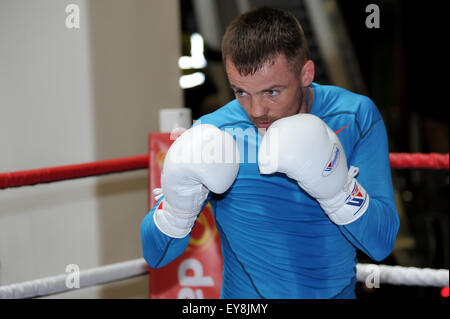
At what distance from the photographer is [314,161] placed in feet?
2.38

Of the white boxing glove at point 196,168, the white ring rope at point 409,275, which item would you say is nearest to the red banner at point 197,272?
the white ring rope at point 409,275

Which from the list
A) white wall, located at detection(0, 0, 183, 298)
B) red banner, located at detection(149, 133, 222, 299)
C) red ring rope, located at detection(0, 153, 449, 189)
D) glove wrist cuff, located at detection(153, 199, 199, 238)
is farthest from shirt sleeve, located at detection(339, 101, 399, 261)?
white wall, located at detection(0, 0, 183, 298)

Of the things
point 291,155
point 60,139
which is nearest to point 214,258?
point 60,139

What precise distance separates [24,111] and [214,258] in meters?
0.78

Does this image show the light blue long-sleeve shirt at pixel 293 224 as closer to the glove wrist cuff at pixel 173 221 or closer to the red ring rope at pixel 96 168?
the glove wrist cuff at pixel 173 221

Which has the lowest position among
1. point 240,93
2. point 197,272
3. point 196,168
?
point 197,272

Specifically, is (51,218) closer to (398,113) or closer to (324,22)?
(324,22)

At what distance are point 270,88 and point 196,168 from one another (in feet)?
0.58


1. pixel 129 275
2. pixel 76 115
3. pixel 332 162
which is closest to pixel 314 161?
pixel 332 162

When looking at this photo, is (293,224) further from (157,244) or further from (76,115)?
(76,115)

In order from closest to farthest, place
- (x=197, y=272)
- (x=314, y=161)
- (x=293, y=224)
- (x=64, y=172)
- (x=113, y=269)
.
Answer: (x=314, y=161) → (x=293, y=224) → (x=64, y=172) → (x=113, y=269) → (x=197, y=272)

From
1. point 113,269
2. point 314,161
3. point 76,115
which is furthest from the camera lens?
point 76,115

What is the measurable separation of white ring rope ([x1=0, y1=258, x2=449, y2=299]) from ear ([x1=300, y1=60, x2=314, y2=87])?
555 millimetres

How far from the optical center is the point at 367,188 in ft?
2.71
